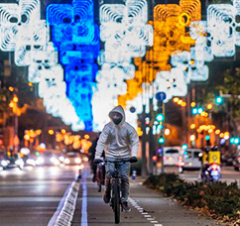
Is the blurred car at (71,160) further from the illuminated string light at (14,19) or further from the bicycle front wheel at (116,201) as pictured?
the bicycle front wheel at (116,201)

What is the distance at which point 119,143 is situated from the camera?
19.7m

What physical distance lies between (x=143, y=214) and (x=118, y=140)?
2655 mm

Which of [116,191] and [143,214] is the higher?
[116,191]

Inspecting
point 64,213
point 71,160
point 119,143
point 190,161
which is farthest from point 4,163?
point 119,143

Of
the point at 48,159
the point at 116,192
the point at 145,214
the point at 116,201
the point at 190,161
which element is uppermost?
the point at 116,192

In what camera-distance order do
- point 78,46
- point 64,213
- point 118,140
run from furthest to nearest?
point 78,46, point 64,213, point 118,140

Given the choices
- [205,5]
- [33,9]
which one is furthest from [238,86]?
[33,9]

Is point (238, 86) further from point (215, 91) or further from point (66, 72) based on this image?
point (66, 72)

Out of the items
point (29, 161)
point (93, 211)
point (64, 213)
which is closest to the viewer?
point (64, 213)

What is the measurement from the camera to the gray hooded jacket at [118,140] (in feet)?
64.4

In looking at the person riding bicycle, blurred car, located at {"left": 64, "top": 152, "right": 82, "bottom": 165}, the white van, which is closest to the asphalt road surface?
the person riding bicycle

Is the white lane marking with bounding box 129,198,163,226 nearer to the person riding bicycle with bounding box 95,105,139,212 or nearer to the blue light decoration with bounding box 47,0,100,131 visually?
the person riding bicycle with bounding box 95,105,139,212

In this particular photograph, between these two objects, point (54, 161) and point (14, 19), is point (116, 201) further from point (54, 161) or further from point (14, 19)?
point (54, 161)

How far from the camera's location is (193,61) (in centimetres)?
6169
